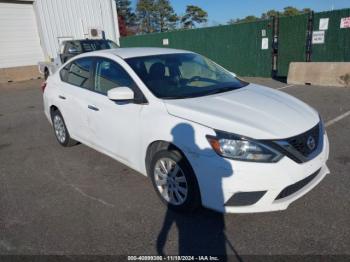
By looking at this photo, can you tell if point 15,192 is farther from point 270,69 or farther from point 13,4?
point 13,4

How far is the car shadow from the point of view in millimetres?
2701

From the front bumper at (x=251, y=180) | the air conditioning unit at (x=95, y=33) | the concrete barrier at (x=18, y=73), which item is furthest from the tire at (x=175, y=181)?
the air conditioning unit at (x=95, y=33)

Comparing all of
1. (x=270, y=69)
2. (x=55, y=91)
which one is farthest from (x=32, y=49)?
(x=55, y=91)

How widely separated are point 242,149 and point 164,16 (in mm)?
69556

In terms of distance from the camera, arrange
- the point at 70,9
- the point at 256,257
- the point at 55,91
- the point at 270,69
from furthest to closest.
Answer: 1. the point at 70,9
2. the point at 270,69
3. the point at 55,91
4. the point at 256,257

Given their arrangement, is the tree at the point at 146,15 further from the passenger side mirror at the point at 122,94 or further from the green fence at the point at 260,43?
the passenger side mirror at the point at 122,94

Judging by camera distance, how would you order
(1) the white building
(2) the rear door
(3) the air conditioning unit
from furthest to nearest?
1. (3) the air conditioning unit
2. (1) the white building
3. (2) the rear door

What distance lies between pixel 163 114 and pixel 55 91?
276cm

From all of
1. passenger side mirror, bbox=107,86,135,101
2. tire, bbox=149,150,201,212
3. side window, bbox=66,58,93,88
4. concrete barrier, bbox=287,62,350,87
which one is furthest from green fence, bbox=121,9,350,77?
tire, bbox=149,150,201,212

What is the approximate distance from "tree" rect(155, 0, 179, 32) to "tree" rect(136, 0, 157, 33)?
3.13ft

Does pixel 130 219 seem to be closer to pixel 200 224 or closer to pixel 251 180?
pixel 200 224

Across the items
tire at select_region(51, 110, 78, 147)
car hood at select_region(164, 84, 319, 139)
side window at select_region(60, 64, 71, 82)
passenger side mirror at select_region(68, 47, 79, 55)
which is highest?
side window at select_region(60, 64, 71, 82)

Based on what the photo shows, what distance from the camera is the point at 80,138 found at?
470 centimetres

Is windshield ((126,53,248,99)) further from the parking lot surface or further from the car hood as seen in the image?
the parking lot surface
